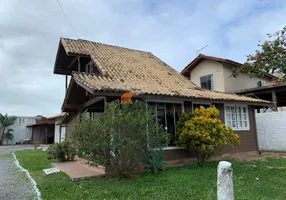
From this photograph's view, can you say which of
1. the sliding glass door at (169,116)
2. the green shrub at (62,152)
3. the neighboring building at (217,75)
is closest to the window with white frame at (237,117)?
the sliding glass door at (169,116)

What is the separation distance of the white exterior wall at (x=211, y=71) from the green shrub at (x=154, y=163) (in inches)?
451

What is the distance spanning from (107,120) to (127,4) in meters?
7.28

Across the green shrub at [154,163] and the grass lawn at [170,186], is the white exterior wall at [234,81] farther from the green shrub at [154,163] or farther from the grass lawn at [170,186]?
the green shrub at [154,163]

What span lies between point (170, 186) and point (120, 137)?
2038mm

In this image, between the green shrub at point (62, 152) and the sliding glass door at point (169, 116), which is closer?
the sliding glass door at point (169, 116)

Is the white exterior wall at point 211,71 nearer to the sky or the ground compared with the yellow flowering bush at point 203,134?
nearer to the sky

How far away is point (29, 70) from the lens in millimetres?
18953

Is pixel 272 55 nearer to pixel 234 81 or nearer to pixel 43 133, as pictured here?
pixel 234 81

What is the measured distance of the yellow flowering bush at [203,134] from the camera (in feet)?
29.1

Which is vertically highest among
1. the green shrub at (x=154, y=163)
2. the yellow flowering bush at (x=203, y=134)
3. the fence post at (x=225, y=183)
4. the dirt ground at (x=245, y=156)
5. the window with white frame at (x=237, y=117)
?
the window with white frame at (x=237, y=117)

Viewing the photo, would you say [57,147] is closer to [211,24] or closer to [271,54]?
[211,24]

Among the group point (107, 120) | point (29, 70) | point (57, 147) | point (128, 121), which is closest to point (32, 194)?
point (107, 120)

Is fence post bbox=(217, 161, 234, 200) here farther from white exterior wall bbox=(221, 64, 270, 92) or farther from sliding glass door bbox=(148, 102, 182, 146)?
white exterior wall bbox=(221, 64, 270, 92)

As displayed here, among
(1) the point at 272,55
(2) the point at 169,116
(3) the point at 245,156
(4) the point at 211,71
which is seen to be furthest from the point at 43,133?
(1) the point at 272,55
